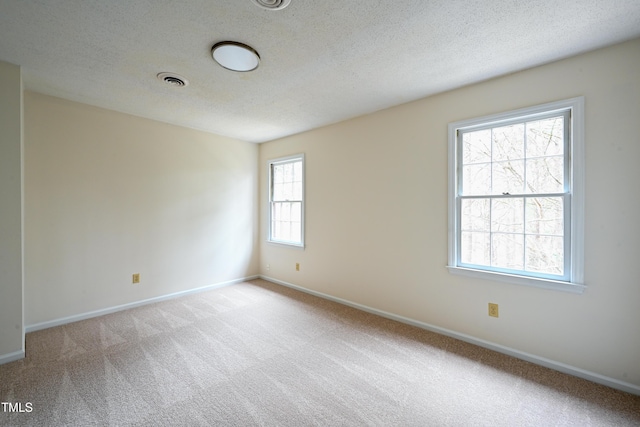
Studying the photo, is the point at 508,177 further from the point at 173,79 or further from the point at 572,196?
the point at 173,79

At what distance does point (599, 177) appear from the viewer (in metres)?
2.01

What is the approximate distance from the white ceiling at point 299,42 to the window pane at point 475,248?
147 centimetres

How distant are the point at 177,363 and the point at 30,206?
7.53 feet

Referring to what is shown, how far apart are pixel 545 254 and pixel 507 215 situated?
0.42 meters

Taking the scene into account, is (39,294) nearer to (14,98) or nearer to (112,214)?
(112,214)

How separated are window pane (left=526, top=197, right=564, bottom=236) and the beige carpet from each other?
1.12m

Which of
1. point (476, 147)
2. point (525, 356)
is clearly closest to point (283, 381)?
point (525, 356)

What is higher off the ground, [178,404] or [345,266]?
[345,266]

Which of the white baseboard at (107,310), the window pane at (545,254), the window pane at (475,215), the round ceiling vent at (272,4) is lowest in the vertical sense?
the white baseboard at (107,310)

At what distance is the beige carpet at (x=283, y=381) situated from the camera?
1.68 metres

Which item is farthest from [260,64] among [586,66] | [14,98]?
[586,66]

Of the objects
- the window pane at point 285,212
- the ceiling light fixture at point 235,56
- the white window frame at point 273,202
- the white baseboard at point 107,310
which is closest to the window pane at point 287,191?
the window pane at point 285,212

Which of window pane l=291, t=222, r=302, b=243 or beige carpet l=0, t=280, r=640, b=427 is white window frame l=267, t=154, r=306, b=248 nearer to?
window pane l=291, t=222, r=302, b=243

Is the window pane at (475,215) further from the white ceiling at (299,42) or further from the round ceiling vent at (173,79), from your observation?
the round ceiling vent at (173,79)
